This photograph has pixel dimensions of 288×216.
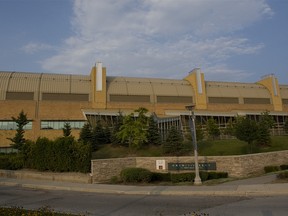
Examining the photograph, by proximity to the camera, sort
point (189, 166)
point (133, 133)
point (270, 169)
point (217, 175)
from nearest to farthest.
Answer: point (217, 175) < point (189, 166) < point (270, 169) < point (133, 133)

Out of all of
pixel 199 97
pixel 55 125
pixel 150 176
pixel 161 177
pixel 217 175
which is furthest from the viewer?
pixel 199 97

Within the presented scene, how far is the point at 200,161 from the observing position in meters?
23.6

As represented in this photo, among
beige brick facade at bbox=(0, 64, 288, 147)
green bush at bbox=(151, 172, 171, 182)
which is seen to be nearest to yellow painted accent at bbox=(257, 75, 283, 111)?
beige brick facade at bbox=(0, 64, 288, 147)

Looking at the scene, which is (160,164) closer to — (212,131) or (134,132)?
(134,132)

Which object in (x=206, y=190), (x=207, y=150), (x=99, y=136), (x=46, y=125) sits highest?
(x=46, y=125)

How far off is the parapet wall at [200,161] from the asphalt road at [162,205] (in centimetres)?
726

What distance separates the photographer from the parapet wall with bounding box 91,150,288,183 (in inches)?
863

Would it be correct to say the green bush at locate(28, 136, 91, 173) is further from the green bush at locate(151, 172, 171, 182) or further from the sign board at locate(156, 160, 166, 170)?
the sign board at locate(156, 160, 166, 170)

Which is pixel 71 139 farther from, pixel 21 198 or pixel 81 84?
pixel 81 84

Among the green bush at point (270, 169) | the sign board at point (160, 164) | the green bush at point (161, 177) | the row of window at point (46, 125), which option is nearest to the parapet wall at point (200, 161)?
the sign board at point (160, 164)

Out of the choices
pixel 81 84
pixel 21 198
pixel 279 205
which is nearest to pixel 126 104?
pixel 81 84

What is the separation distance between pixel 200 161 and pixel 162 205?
11935mm

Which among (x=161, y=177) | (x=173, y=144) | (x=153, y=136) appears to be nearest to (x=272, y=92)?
(x=153, y=136)

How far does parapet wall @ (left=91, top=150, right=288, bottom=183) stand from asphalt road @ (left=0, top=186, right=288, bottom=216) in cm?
726
